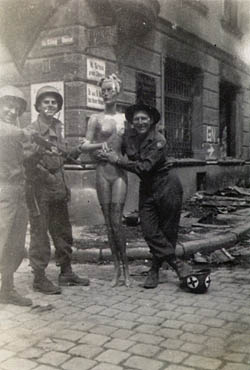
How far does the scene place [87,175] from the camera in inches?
333

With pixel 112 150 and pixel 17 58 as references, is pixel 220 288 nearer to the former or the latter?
pixel 112 150

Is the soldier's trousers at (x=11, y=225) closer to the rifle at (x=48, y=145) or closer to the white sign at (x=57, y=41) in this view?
the rifle at (x=48, y=145)

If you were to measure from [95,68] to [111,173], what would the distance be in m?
4.21

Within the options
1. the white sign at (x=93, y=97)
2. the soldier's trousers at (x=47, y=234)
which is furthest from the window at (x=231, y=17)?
the soldier's trousers at (x=47, y=234)

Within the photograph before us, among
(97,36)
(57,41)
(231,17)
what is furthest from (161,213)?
(231,17)

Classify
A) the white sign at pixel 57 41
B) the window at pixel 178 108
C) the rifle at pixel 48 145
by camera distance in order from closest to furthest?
the rifle at pixel 48 145
the white sign at pixel 57 41
the window at pixel 178 108

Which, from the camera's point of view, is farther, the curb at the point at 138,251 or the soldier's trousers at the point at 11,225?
the curb at the point at 138,251

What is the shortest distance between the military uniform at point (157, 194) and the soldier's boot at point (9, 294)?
4.59 feet

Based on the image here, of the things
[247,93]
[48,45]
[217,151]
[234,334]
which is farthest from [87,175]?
[247,93]

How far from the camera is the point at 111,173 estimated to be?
4.94 metres

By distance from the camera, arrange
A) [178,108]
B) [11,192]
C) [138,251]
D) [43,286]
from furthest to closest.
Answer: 1. [178,108]
2. [138,251]
3. [43,286]
4. [11,192]

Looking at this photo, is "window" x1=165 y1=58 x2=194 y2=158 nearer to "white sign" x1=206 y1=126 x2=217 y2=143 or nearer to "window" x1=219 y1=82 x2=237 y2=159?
"white sign" x1=206 y1=126 x2=217 y2=143

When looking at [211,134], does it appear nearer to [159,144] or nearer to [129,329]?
[159,144]

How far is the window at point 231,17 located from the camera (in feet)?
46.6
